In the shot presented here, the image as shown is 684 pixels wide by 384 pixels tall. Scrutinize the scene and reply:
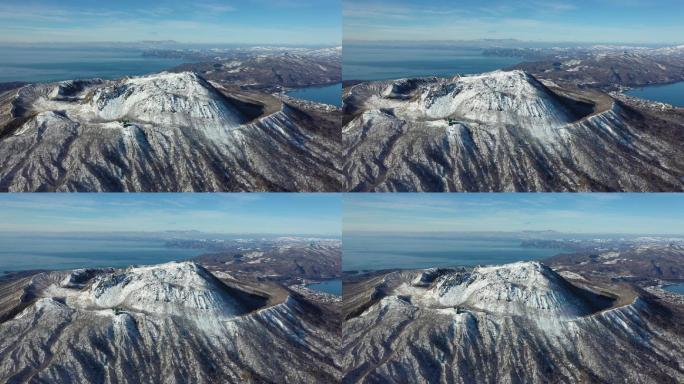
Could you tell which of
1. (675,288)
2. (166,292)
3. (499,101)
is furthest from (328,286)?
(675,288)

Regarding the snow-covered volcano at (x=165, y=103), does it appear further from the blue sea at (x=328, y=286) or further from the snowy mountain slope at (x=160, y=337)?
the blue sea at (x=328, y=286)

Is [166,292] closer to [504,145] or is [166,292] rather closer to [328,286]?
[504,145]

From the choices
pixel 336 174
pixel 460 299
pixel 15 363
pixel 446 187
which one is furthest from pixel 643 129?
pixel 15 363

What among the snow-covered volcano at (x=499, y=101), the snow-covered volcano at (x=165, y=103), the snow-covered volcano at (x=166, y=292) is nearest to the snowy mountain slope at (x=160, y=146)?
the snow-covered volcano at (x=165, y=103)

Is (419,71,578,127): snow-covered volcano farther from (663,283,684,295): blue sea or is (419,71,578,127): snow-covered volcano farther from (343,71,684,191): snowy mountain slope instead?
(663,283,684,295): blue sea

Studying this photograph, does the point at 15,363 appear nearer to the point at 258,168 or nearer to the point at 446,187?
the point at 258,168
